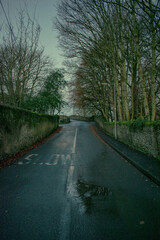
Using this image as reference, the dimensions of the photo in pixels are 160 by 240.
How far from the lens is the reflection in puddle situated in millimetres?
3609

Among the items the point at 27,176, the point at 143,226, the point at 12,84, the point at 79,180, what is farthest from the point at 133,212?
the point at 12,84

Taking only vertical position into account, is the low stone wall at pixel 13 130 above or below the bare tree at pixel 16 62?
below

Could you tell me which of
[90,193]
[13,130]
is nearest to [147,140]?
[90,193]

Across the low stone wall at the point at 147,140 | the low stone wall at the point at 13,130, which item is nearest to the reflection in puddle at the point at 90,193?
the low stone wall at the point at 147,140

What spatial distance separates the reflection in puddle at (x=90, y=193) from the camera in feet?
11.8

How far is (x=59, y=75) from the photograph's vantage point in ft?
114

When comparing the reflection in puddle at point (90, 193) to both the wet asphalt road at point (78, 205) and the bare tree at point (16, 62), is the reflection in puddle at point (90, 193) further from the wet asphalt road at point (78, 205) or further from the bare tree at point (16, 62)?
the bare tree at point (16, 62)

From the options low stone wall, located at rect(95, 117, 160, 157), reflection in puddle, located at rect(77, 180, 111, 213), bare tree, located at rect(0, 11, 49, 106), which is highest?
bare tree, located at rect(0, 11, 49, 106)

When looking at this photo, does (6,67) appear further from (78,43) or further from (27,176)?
(27,176)

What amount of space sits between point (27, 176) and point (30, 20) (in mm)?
12359

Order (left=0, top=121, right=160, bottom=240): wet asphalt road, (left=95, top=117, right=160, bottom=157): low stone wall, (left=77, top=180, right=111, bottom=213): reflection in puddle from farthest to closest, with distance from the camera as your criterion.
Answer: (left=95, top=117, right=160, bottom=157): low stone wall, (left=77, top=180, right=111, bottom=213): reflection in puddle, (left=0, top=121, right=160, bottom=240): wet asphalt road

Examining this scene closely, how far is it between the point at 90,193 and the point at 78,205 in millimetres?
715

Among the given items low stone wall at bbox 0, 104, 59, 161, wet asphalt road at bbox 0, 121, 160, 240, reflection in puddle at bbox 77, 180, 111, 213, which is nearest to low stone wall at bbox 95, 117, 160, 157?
wet asphalt road at bbox 0, 121, 160, 240

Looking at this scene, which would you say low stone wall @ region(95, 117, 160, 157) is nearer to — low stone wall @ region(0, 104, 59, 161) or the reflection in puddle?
the reflection in puddle
